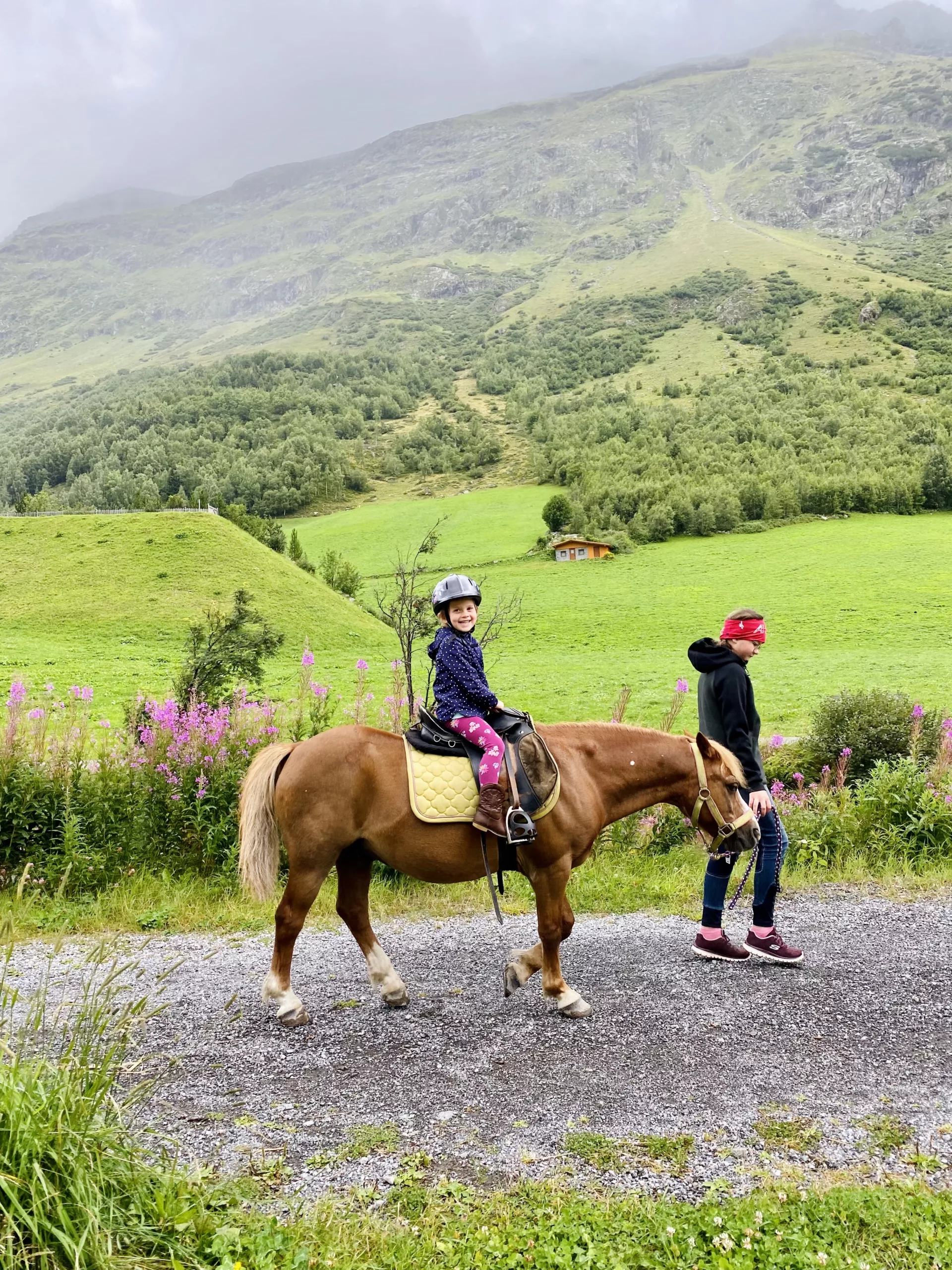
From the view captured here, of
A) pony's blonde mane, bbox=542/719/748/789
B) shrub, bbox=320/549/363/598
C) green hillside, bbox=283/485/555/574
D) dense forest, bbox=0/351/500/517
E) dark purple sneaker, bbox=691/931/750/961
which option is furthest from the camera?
dense forest, bbox=0/351/500/517

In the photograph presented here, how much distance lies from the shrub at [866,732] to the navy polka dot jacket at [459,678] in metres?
9.06

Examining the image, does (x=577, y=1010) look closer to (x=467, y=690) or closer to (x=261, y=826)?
(x=467, y=690)

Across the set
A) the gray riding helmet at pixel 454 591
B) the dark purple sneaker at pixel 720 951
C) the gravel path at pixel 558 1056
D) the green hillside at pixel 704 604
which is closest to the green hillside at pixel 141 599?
the green hillside at pixel 704 604

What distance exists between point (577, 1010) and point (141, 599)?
35.2 metres

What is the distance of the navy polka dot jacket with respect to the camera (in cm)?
581

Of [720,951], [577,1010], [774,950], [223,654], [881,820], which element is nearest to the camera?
[577,1010]

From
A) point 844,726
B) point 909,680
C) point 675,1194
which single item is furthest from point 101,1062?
point 909,680

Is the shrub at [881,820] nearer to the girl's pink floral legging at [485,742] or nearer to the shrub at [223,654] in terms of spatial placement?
the girl's pink floral legging at [485,742]

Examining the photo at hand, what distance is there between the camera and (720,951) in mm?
6641

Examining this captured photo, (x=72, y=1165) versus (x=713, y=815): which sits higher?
(x=713, y=815)

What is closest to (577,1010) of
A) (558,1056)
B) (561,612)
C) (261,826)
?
(558,1056)

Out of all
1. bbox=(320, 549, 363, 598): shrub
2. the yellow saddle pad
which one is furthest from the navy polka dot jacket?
bbox=(320, 549, 363, 598): shrub

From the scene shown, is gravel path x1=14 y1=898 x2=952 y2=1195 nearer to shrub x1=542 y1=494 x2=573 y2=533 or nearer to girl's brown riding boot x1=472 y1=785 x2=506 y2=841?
girl's brown riding boot x1=472 y1=785 x2=506 y2=841

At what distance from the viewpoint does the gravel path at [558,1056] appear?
4207mm
